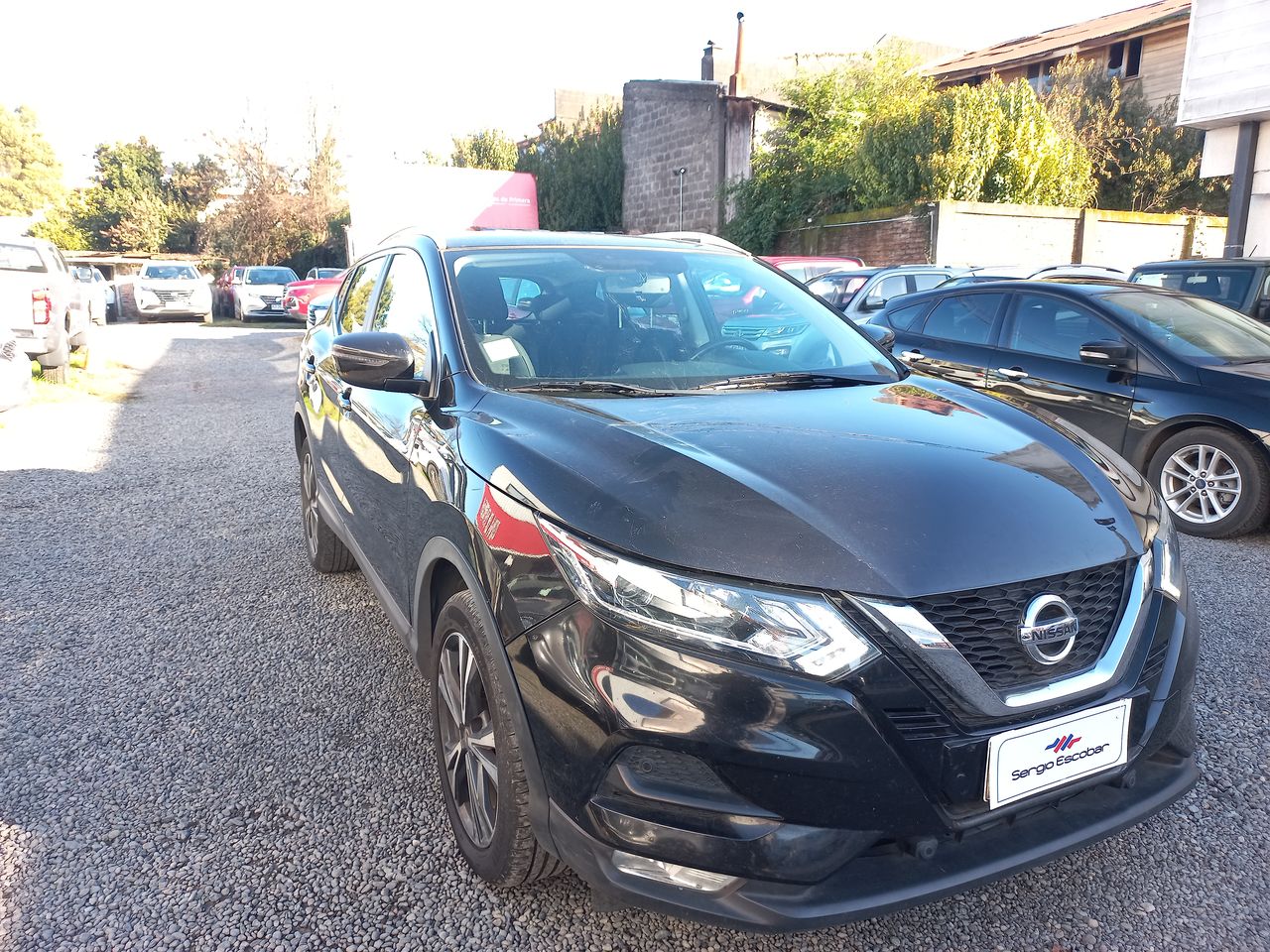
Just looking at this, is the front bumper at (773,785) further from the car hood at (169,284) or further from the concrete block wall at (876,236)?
the car hood at (169,284)

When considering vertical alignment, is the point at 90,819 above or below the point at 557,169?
below

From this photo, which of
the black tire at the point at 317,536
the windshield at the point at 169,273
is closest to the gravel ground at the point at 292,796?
the black tire at the point at 317,536

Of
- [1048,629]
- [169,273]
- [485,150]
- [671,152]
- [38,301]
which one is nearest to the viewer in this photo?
[1048,629]

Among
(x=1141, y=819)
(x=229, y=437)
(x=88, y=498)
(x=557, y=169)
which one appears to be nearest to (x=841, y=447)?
(x=1141, y=819)

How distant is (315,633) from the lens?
409 cm

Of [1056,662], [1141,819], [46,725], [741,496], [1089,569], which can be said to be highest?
[741,496]

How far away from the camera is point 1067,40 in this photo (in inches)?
1140

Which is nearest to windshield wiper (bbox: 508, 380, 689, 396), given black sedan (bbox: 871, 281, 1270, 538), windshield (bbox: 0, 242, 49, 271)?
black sedan (bbox: 871, 281, 1270, 538)

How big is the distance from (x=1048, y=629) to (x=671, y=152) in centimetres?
2824

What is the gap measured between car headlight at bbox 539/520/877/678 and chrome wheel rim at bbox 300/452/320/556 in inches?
124

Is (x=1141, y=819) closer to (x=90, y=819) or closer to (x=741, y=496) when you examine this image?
(x=741, y=496)

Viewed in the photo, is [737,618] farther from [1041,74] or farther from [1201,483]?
[1041,74]

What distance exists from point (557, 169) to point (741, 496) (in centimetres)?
3420

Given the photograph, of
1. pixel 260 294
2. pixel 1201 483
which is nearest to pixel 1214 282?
pixel 1201 483
